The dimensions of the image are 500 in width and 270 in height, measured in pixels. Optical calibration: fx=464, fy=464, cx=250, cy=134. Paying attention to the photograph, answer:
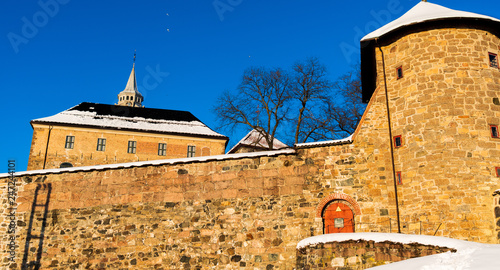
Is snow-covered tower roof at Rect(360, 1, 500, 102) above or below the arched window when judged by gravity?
above

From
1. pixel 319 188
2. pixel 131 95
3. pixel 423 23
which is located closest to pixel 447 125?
pixel 423 23

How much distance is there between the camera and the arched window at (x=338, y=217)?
1388 cm

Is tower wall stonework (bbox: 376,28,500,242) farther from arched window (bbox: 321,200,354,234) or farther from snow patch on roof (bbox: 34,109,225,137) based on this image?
snow patch on roof (bbox: 34,109,225,137)

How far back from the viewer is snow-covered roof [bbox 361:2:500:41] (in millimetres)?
14648

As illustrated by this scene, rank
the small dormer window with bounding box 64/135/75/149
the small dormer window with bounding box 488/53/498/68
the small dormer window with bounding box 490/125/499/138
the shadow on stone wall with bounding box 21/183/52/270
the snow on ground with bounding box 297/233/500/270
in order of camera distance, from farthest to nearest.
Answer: the small dormer window with bounding box 64/135/75/149
the shadow on stone wall with bounding box 21/183/52/270
the small dormer window with bounding box 488/53/498/68
the small dormer window with bounding box 490/125/499/138
the snow on ground with bounding box 297/233/500/270

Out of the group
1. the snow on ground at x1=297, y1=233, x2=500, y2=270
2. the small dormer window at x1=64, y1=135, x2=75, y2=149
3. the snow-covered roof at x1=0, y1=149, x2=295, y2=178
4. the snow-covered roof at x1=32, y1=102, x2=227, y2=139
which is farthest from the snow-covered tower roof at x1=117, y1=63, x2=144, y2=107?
the snow on ground at x1=297, y1=233, x2=500, y2=270

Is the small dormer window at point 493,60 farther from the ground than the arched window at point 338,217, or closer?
farther from the ground

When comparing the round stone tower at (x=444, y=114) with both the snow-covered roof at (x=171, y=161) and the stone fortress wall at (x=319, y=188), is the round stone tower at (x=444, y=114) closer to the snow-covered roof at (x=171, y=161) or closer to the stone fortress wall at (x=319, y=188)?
the stone fortress wall at (x=319, y=188)

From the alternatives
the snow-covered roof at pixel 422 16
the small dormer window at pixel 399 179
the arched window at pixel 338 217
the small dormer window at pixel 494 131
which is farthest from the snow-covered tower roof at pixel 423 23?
the arched window at pixel 338 217

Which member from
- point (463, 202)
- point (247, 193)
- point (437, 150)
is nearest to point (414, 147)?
point (437, 150)

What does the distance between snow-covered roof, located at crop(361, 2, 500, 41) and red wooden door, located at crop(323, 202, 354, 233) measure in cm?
583

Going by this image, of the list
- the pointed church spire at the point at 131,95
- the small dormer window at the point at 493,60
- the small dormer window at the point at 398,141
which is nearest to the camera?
the small dormer window at the point at 398,141

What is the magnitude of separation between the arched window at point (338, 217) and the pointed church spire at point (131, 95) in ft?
177

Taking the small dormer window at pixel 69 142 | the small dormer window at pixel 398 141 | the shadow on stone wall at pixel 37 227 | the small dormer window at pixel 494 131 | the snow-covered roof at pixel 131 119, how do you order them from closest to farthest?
the small dormer window at pixel 494 131, the small dormer window at pixel 398 141, the shadow on stone wall at pixel 37 227, the small dormer window at pixel 69 142, the snow-covered roof at pixel 131 119
